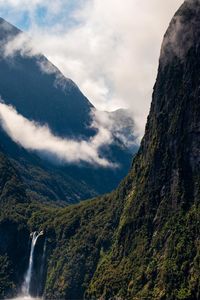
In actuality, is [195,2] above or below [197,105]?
above

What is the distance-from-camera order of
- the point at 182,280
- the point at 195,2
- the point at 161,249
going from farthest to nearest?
the point at 195,2 < the point at 161,249 < the point at 182,280

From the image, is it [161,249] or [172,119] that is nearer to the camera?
[161,249]

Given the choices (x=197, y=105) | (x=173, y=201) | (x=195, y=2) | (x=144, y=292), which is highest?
(x=195, y=2)

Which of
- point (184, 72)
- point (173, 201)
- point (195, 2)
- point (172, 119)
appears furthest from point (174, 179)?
point (195, 2)

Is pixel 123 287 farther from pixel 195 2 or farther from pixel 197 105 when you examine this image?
pixel 195 2

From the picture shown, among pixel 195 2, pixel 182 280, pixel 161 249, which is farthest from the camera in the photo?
pixel 195 2

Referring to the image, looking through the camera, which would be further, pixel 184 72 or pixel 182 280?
pixel 184 72

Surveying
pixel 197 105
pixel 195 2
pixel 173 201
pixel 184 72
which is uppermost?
pixel 195 2

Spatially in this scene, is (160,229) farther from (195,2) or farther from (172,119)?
(195,2)

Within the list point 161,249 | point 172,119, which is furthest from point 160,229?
point 172,119
